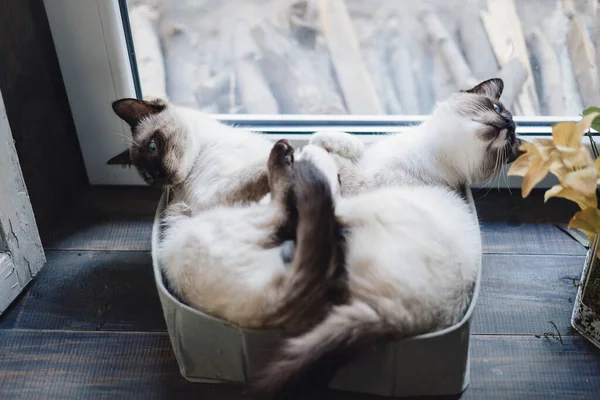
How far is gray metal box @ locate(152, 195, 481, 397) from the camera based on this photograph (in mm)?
1059

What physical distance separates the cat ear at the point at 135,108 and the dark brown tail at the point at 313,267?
461mm

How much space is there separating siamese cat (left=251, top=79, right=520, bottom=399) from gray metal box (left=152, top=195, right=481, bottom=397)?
29 millimetres

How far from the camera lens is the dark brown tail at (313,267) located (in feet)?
3.40

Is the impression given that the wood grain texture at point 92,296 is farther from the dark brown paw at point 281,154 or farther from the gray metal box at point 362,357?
the dark brown paw at point 281,154

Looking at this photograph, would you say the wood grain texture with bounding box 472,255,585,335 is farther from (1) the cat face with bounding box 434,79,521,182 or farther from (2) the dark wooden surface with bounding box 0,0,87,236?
(2) the dark wooden surface with bounding box 0,0,87,236

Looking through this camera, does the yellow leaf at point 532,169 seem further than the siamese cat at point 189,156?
No

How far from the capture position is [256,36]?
Answer: 1.77m

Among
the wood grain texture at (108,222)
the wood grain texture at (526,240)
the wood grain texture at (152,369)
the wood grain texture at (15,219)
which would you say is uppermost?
the wood grain texture at (15,219)

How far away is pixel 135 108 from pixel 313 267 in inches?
23.1

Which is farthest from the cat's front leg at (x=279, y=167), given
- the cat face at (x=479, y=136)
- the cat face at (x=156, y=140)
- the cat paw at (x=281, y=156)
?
the cat face at (x=479, y=136)

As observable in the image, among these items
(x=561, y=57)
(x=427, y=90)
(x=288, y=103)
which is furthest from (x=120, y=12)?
(x=561, y=57)

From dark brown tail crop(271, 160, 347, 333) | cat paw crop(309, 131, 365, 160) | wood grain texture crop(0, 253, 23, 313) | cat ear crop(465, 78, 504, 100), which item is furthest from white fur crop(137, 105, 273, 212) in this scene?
cat ear crop(465, 78, 504, 100)

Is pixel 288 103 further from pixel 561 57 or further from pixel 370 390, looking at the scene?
pixel 370 390

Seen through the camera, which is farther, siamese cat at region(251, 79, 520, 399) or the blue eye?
the blue eye
